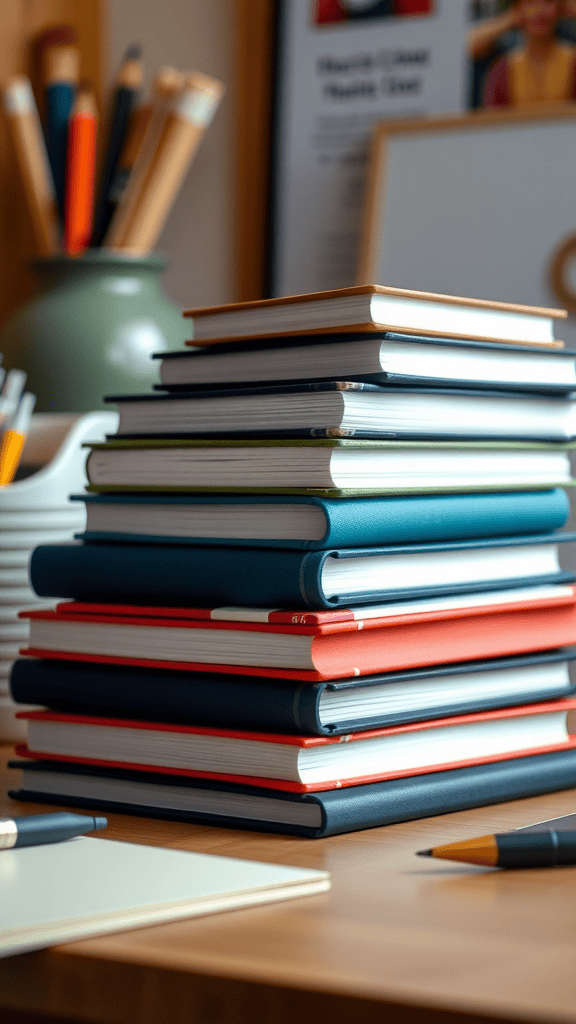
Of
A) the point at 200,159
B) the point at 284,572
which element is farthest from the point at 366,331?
the point at 200,159

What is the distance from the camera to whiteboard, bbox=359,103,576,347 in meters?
1.04

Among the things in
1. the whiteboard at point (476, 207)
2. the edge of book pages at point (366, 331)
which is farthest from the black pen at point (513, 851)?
the whiteboard at point (476, 207)

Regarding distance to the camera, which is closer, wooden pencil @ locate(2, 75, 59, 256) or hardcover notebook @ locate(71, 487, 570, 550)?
hardcover notebook @ locate(71, 487, 570, 550)

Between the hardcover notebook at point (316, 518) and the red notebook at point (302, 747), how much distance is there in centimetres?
9

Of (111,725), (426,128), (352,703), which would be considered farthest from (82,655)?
(426,128)

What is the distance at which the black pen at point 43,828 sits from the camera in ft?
1.69

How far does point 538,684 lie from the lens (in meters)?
0.70

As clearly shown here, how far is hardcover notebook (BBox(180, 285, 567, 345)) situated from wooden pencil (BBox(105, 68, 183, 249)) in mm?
445

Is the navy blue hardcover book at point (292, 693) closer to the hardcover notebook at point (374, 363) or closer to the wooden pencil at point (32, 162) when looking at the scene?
the hardcover notebook at point (374, 363)

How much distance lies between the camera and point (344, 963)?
1.27 ft

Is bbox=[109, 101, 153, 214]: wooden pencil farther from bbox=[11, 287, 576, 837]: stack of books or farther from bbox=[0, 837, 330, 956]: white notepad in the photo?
bbox=[0, 837, 330, 956]: white notepad

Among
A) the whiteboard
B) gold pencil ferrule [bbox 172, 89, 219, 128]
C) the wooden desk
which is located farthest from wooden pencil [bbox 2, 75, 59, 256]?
the wooden desk

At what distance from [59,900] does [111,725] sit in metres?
0.20

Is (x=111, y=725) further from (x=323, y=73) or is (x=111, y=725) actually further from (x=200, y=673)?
(x=323, y=73)
